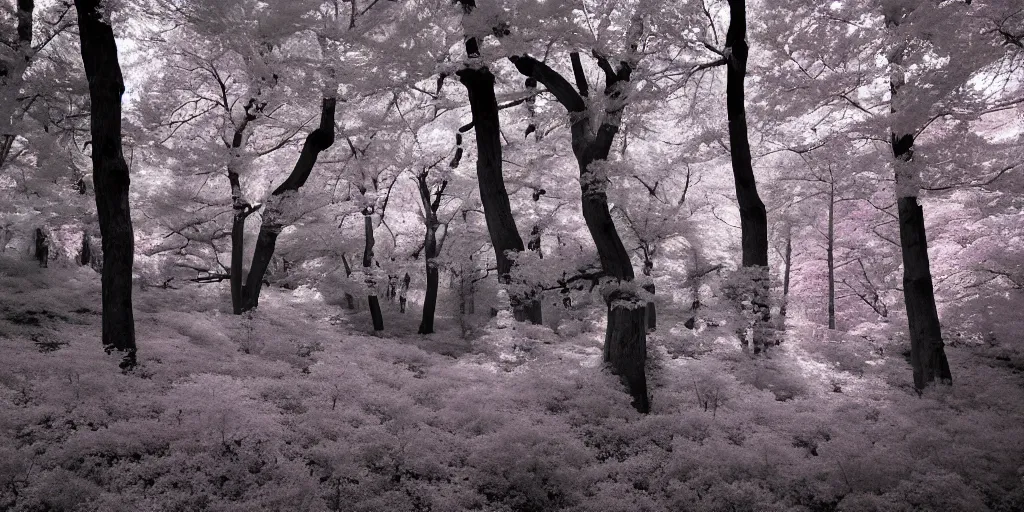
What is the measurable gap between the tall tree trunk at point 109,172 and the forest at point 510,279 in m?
0.04

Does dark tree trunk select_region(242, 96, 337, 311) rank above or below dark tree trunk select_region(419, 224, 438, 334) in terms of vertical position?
above

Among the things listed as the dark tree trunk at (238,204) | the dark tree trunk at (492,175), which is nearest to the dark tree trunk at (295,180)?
the dark tree trunk at (238,204)

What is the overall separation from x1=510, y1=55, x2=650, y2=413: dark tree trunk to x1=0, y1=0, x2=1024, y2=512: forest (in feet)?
0.15

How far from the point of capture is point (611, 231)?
7758mm

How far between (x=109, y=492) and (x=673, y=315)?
2470 centimetres

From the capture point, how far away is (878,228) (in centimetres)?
1895

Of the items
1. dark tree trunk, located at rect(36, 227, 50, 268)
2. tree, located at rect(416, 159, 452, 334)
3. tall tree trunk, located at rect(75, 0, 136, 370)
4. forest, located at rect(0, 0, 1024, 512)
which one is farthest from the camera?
tree, located at rect(416, 159, 452, 334)

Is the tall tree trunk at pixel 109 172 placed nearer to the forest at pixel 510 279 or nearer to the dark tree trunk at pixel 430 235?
the forest at pixel 510 279

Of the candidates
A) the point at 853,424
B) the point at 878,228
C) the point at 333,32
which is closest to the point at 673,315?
the point at 878,228

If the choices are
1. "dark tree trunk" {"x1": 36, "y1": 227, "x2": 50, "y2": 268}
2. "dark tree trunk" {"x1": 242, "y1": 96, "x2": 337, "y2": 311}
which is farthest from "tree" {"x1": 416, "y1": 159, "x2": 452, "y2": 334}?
"dark tree trunk" {"x1": 36, "y1": 227, "x2": 50, "y2": 268}

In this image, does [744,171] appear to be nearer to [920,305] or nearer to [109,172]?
[920,305]

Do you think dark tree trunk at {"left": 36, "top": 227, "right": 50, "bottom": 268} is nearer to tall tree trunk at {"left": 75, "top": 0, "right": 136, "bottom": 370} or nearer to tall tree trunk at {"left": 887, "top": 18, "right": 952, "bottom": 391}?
tall tree trunk at {"left": 75, "top": 0, "right": 136, "bottom": 370}

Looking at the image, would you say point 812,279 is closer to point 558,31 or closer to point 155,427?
point 558,31

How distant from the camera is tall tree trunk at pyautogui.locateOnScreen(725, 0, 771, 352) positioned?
845 cm
